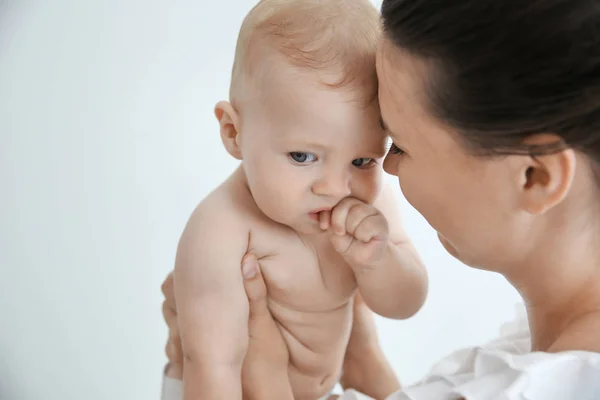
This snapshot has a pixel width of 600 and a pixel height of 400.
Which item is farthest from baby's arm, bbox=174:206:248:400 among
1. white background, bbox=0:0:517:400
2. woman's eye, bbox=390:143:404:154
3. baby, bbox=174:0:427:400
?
white background, bbox=0:0:517:400

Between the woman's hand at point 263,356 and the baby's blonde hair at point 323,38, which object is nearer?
the baby's blonde hair at point 323,38

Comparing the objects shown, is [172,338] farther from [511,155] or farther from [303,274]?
[511,155]

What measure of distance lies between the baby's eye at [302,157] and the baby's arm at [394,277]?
173mm

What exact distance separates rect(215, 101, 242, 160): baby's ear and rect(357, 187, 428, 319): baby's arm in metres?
0.21

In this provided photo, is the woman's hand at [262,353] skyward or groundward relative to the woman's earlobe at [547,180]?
groundward

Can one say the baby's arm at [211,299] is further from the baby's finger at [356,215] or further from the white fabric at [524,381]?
the white fabric at [524,381]

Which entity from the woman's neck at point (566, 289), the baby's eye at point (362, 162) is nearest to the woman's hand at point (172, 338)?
the baby's eye at point (362, 162)

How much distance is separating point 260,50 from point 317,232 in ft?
0.75

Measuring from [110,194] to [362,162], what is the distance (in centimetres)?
83

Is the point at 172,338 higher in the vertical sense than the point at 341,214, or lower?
lower

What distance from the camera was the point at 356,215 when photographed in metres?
0.86

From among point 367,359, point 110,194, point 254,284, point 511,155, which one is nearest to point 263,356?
point 254,284

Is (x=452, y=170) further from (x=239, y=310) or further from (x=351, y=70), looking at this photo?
(x=239, y=310)

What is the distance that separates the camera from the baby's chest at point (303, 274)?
947 mm
